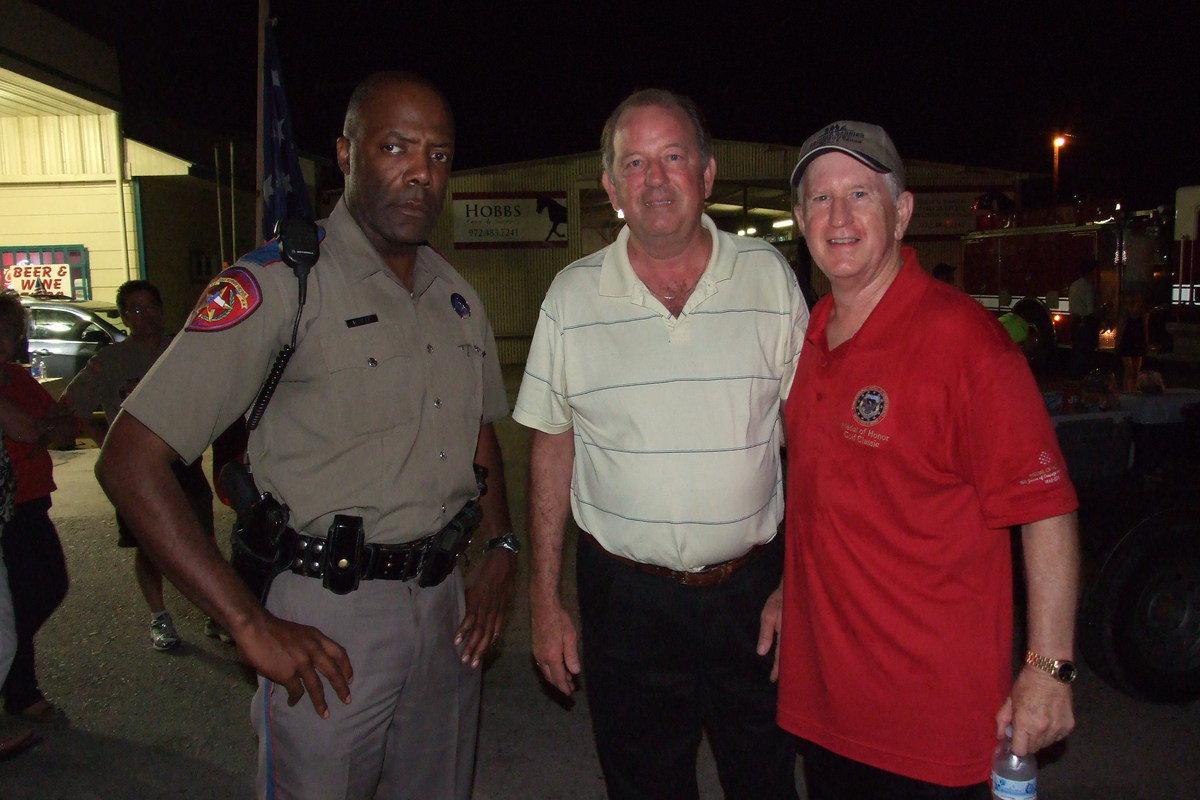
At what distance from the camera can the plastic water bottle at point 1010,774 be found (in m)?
1.82

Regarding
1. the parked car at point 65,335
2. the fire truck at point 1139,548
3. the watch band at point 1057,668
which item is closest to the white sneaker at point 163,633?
the watch band at point 1057,668

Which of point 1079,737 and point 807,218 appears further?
point 1079,737

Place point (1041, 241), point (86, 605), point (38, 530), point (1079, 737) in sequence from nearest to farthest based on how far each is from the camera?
1. point (1079, 737)
2. point (38, 530)
3. point (86, 605)
4. point (1041, 241)

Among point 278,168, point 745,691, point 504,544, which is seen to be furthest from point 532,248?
point 745,691

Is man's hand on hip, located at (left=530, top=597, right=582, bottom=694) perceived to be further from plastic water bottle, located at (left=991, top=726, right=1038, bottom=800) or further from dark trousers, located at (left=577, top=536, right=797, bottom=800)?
plastic water bottle, located at (left=991, top=726, right=1038, bottom=800)

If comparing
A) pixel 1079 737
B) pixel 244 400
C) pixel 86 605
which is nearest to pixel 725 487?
pixel 244 400

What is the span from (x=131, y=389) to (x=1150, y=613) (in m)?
5.53

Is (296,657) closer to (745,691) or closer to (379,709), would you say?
(379,709)

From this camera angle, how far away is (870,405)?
197 centimetres

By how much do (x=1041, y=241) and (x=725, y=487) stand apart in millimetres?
17161

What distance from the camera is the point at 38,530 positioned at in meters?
4.11

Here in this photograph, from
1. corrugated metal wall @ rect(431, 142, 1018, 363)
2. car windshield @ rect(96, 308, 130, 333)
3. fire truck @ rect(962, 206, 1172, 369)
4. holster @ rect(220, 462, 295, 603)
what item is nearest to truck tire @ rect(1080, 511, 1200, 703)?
holster @ rect(220, 462, 295, 603)

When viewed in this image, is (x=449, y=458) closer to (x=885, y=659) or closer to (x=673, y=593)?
(x=673, y=593)

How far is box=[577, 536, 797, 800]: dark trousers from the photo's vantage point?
2.44m
